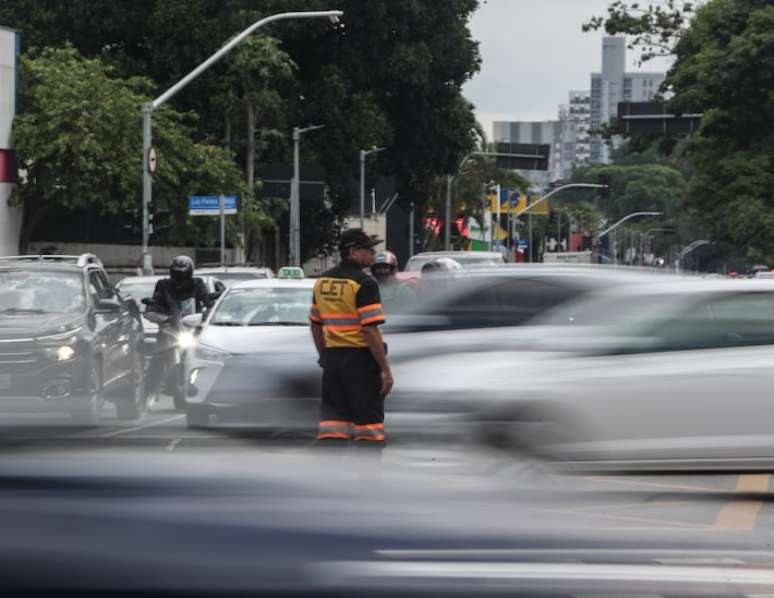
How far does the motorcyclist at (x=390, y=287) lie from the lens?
1333 centimetres

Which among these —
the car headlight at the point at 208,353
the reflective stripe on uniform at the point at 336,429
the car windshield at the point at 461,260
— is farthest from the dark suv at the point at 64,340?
the car windshield at the point at 461,260

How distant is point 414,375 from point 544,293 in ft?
4.65

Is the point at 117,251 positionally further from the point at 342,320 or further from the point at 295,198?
the point at 342,320

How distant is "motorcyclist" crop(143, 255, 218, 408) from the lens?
16578 millimetres

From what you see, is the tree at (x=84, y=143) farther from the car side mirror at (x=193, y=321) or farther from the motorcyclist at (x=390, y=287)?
the motorcyclist at (x=390, y=287)

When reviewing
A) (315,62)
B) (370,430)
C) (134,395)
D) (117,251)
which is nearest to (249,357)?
(134,395)

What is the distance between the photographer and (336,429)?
30.0ft

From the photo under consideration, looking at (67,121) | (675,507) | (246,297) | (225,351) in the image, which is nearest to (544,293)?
(225,351)

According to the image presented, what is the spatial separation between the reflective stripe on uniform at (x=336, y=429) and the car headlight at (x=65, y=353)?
566 centimetres

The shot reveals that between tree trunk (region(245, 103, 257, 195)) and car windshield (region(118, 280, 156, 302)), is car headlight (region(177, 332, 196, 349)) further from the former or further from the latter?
tree trunk (region(245, 103, 257, 195))

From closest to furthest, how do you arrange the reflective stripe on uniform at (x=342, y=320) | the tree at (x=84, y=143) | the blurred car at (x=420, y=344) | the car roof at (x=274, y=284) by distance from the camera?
the reflective stripe on uniform at (x=342, y=320) → the blurred car at (x=420, y=344) → the car roof at (x=274, y=284) → the tree at (x=84, y=143)

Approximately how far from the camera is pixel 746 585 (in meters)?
2.66

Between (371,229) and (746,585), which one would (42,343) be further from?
(371,229)

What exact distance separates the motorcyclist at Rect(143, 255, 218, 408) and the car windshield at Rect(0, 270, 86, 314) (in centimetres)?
146
